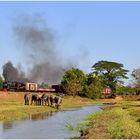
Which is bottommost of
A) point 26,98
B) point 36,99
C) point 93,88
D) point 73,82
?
point 36,99

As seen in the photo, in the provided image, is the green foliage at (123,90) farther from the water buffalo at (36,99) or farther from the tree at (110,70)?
the water buffalo at (36,99)

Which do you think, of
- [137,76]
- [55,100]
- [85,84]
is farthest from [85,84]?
[55,100]

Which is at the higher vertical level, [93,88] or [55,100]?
[93,88]

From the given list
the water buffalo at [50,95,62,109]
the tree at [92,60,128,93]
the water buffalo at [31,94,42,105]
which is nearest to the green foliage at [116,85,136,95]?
the tree at [92,60,128,93]

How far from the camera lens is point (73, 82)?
10525cm

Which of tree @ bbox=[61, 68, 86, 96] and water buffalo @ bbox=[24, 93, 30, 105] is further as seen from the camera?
tree @ bbox=[61, 68, 86, 96]

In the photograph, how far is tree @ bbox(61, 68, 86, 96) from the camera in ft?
345

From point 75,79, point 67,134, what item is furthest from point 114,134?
point 75,79

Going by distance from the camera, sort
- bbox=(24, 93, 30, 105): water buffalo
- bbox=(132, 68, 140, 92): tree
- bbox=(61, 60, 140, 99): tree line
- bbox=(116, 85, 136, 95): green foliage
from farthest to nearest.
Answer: bbox=(116, 85, 136, 95): green foliage, bbox=(61, 60, 140, 99): tree line, bbox=(132, 68, 140, 92): tree, bbox=(24, 93, 30, 105): water buffalo

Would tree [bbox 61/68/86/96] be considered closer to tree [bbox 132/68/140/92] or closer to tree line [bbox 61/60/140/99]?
tree line [bbox 61/60/140/99]

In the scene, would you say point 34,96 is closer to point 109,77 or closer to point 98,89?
point 98,89

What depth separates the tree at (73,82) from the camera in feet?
345

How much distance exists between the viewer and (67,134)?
27.1 metres

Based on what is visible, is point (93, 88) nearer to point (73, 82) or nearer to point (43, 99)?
point (73, 82)
